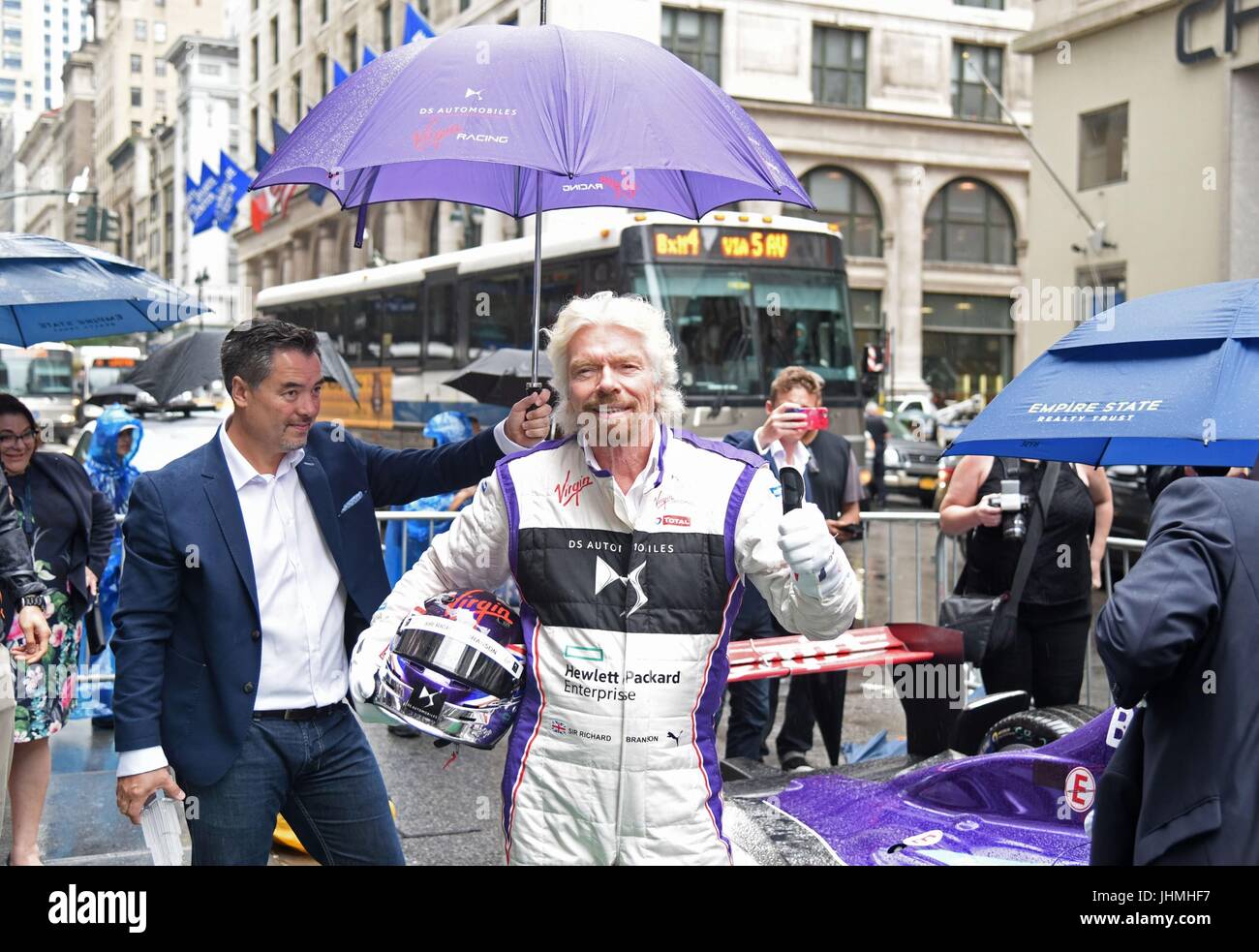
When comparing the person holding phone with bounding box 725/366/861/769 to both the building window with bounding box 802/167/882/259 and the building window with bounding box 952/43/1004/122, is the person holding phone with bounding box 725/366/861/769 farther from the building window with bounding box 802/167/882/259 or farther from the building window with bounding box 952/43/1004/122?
the building window with bounding box 952/43/1004/122

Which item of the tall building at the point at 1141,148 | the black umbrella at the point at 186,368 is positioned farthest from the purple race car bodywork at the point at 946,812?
the tall building at the point at 1141,148

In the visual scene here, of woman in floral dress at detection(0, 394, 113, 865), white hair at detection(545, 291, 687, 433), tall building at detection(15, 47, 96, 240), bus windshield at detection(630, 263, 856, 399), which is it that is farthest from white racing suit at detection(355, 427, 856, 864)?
tall building at detection(15, 47, 96, 240)

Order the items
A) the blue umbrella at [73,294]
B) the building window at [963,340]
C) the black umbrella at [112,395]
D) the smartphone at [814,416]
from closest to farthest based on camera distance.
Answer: the blue umbrella at [73,294]
the smartphone at [814,416]
the black umbrella at [112,395]
the building window at [963,340]

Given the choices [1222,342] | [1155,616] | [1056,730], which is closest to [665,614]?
[1155,616]

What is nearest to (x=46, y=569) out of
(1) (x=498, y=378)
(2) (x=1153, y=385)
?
(2) (x=1153, y=385)

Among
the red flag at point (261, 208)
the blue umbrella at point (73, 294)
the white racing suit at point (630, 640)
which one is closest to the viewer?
the white racing suit at point (630, 640)

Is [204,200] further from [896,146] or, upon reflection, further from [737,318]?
[737,318]

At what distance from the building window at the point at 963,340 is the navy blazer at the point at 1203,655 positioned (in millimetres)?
42236

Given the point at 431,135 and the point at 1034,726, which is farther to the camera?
the point at 1034,726

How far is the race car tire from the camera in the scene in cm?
492

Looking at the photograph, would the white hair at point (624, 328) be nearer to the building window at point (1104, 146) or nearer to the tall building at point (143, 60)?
the building window at point (1104, 146)

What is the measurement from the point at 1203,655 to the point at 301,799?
2260 mm

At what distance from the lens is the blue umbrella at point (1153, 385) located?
3168 mm

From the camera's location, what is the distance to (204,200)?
1359 inches
